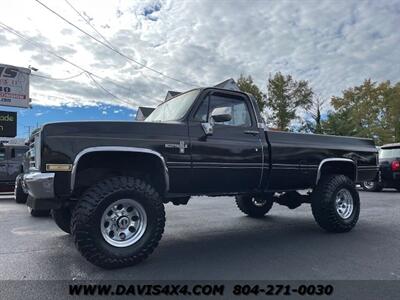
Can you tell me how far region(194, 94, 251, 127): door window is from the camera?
218 inches

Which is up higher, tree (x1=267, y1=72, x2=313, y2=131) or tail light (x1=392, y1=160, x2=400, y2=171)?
tree (x1=267, y1=72, x2=313, y2=131)

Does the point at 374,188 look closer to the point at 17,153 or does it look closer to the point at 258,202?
the point at 258,202

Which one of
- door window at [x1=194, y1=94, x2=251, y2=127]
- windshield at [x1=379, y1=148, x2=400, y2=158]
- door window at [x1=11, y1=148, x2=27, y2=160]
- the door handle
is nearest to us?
door window at [x1=194, y1=94, x2=251, y2=127]

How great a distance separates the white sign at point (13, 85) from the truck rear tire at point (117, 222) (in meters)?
21.0

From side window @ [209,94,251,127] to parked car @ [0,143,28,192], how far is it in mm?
9494

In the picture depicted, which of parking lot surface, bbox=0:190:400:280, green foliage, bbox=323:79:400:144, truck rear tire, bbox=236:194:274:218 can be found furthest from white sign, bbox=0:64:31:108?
green foliage, bbox=323:79:400:144

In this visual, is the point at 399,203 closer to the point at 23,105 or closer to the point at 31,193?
the point at 31,193

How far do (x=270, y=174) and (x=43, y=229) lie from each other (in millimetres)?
4033

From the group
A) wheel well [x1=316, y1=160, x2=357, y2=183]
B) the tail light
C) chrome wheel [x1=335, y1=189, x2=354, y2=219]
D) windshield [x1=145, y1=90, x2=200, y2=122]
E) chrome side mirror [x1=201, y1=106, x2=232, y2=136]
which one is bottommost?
chrome wheel [x1=335, y1=189, x2=354, y2=219]

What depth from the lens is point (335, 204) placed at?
21.5 ft

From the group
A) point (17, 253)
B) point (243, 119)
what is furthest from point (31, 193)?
point (243, 119)

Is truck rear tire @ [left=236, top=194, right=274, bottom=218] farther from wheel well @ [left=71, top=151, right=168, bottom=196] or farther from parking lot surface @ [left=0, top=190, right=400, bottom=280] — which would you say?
wheel well @ [left=71, top=151, right=168, bottom=196]

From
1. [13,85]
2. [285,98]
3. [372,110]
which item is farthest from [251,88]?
[13,85]

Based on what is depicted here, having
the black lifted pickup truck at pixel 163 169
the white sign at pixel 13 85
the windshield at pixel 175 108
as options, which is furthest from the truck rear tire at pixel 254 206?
the white sign at pixel 13 85
